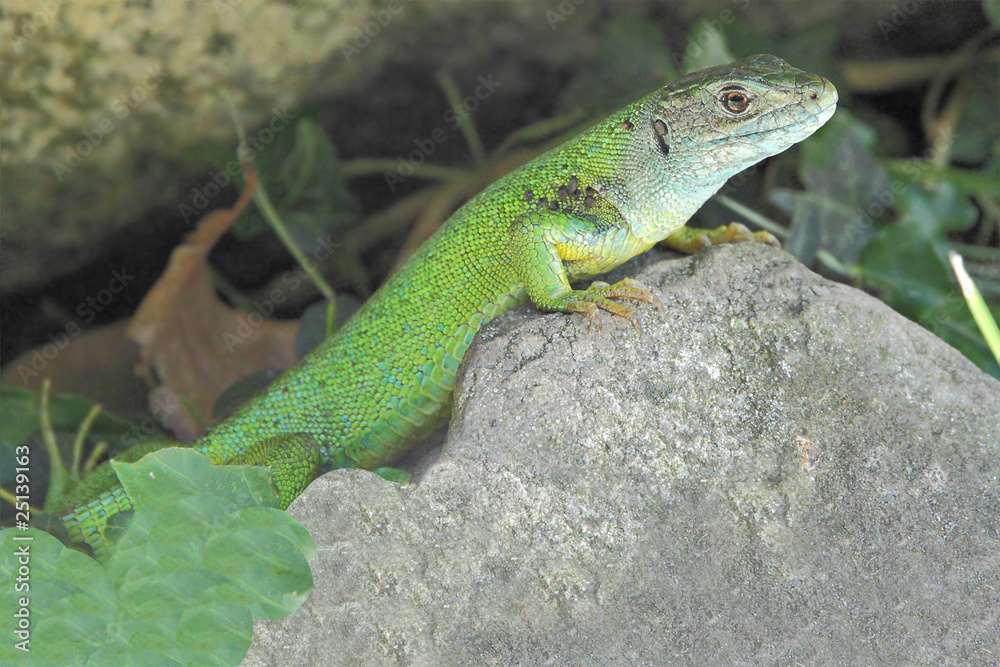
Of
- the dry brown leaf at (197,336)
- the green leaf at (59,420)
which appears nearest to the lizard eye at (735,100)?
the dry brown leaf at (197,336)

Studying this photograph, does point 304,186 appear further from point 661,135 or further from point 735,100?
point 735,100

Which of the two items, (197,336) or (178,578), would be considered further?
(197,336)

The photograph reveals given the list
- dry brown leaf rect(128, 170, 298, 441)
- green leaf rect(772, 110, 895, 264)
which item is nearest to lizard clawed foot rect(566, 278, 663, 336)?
green leaf rect(772, 110, 895, 264)

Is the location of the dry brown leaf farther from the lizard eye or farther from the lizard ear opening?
the lizard eye

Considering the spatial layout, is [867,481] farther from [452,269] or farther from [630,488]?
[452,269]

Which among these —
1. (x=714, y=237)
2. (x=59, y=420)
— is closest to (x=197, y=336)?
(x=59, y=420)

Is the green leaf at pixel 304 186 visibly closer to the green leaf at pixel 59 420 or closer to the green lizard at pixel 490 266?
the green leaf at pixel 59 420
